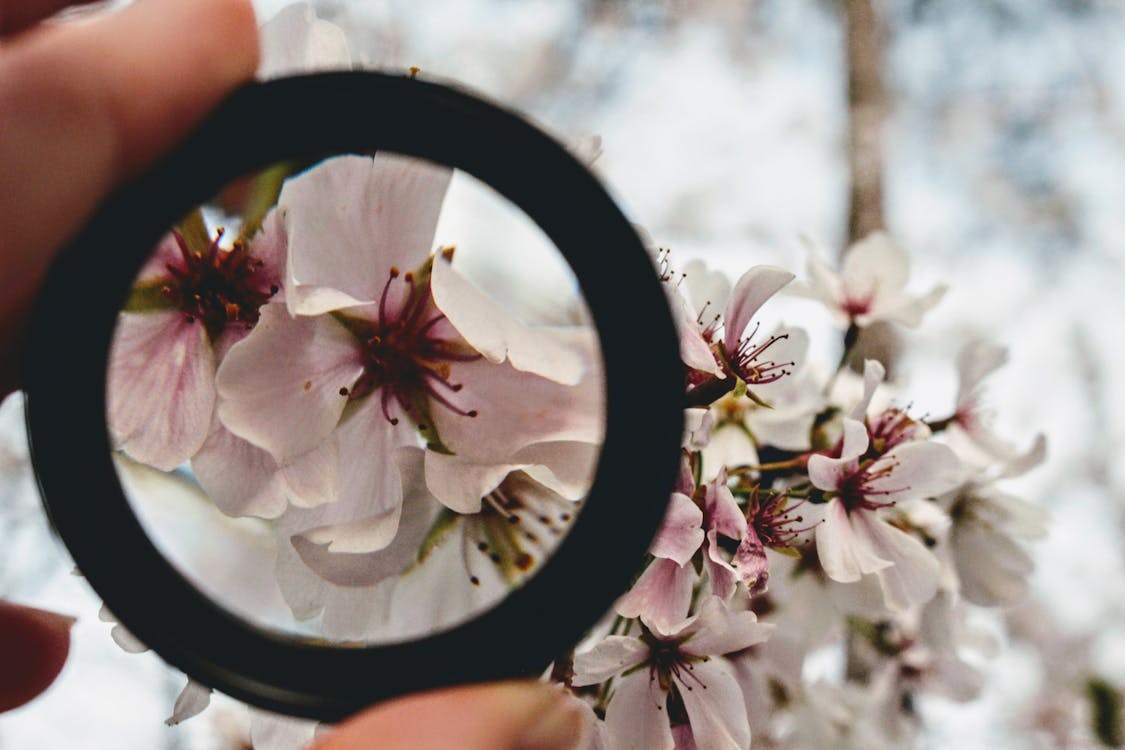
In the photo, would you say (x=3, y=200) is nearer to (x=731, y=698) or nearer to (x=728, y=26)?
(x=731, y=698)

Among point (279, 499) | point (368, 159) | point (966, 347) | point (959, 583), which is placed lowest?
point (959, 583)

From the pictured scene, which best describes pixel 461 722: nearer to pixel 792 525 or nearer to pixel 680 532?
pixel 680 532

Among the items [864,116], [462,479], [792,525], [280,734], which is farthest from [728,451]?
[864,116]

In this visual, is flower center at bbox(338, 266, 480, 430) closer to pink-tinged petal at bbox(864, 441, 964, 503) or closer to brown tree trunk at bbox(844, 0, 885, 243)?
pink-tinged petal at bbox(864, 441, 964, 503)

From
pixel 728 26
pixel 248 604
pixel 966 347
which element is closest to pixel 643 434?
pixel 248 604

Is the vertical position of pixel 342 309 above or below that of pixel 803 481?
above

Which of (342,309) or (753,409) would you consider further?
(753,409)
